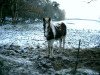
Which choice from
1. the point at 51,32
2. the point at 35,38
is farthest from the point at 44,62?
the point at 35,38

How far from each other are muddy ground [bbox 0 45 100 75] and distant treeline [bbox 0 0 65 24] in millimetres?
9523

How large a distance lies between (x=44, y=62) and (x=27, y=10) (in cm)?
3880

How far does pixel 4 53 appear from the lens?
13617mm

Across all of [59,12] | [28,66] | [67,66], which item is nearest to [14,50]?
[28,66]

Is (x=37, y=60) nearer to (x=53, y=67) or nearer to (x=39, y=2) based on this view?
(x=53, y=67)

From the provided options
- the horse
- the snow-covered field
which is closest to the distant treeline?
the snow-covered field

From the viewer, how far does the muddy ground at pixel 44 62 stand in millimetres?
10211

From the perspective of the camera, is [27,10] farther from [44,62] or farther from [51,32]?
[44,62]

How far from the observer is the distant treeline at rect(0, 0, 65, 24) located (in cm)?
3866

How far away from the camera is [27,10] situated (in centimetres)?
4972

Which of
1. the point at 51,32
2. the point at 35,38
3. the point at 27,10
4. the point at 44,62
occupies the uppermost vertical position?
the point at 27,10

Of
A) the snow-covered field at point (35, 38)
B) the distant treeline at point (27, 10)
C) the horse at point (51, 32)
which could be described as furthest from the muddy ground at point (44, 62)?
the distant treeline at point (27, 10)

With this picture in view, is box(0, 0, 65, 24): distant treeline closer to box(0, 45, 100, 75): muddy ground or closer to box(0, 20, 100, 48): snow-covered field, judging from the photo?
box(0, 20, 100, 48): snow-covered field

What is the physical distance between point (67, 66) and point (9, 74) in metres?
2.98
